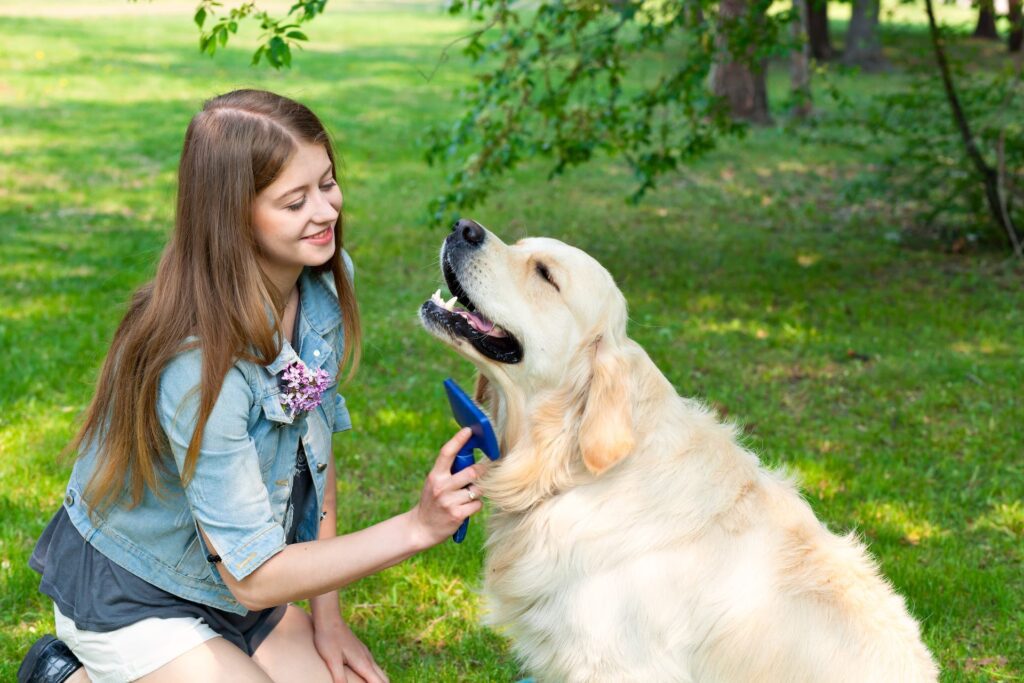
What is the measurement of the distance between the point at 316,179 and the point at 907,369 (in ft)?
14.2

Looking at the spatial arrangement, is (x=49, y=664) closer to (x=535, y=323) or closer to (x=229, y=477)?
(x=229, y=477)

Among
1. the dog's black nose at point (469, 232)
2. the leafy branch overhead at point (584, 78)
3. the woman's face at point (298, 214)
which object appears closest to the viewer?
the woman's face at point (298, 214)

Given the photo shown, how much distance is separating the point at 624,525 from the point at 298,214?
3.96ft

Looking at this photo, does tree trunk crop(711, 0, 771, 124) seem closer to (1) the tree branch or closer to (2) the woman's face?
(1) the tree branch

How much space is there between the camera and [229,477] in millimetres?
2662

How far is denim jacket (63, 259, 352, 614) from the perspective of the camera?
8.74 feet

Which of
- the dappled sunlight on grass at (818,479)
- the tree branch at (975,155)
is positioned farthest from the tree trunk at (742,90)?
the dappled sunlight on grass at (818,479)

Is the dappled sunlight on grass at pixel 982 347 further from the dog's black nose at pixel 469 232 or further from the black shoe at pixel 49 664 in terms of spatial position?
A: the black shoe at pixel 49 664

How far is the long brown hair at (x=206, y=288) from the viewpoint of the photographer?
267 cm

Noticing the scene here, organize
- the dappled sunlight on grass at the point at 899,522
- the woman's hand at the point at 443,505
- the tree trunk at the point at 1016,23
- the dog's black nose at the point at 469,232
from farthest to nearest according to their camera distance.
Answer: the tree trunk at the point at 1016,23
the dappled sunlight on grass at the point at 899,522
the dog's black nose at the point at 469,232
the woman's hand at the point at 443,505

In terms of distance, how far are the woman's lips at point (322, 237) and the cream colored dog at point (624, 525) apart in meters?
0.33

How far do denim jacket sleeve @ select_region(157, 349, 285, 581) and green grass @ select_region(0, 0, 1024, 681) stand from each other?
3.48 feet

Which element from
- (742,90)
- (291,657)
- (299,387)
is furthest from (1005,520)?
(742,90)

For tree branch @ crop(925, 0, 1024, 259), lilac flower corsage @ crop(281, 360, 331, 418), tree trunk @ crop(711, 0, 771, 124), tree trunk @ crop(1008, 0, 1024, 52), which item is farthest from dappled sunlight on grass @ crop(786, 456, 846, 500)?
tree trunk @ crop(711, 0, 771, 124)
